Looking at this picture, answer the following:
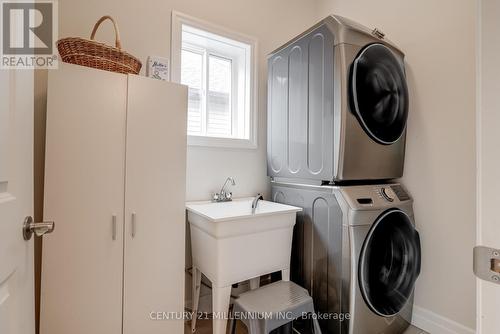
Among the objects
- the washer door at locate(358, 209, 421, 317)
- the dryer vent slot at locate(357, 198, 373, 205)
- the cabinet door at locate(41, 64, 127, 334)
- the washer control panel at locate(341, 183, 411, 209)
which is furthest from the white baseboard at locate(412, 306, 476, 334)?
the cabinet door at locate(41, 64, 127, 334)

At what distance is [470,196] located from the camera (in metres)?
1.48

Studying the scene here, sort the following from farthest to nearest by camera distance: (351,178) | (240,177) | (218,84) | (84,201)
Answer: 1. (218,84)
2. (240,177)
3. (351,178)
4. (84,201)

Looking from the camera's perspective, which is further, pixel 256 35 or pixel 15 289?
pixel 256 35

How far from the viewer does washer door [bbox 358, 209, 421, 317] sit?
1398mm

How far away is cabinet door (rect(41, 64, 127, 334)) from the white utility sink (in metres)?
0.47

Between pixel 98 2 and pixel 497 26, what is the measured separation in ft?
6.69

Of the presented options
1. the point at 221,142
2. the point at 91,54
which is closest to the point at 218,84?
the point at 221,142

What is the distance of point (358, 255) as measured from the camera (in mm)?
1350

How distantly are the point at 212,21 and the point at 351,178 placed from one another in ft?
5.54

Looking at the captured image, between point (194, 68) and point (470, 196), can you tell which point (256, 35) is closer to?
point (194, 68)

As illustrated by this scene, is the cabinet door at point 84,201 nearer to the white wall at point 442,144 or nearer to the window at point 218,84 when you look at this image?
the window at point 218,84

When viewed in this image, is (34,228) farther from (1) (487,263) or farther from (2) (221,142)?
(2) (221,142)

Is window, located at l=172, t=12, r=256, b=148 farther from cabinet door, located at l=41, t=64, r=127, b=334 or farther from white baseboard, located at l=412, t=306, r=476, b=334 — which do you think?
white baseboard, located at l=412, t=306, r=476, b=334

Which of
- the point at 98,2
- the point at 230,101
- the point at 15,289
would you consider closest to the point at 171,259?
the point at 15,289
